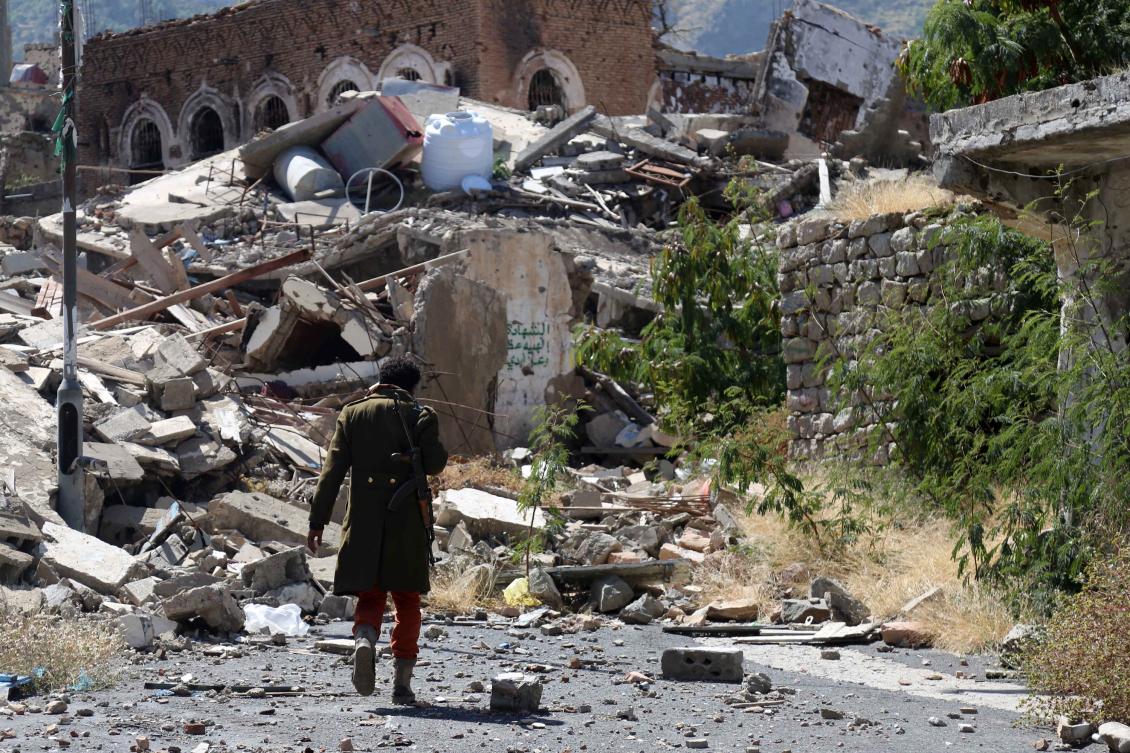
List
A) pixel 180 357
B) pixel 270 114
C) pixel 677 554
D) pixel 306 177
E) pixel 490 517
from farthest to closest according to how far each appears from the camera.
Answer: pixel 270 114 < pixel 306 177 < pixel 180 357 < pixel 490 517 < pixel 677 554

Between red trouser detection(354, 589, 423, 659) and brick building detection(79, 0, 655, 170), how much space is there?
2461 cm

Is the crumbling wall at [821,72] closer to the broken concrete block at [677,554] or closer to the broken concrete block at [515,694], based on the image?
the broken concrete block at [677,554]

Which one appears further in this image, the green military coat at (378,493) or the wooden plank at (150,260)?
the wooden plank at (150,260)

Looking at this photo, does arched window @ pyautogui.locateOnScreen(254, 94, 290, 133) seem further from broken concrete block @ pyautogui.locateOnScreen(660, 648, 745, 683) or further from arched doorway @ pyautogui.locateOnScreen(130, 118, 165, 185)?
broken concrete block @ pyautogui.locateOnScreen(660, 648, 745, 683)

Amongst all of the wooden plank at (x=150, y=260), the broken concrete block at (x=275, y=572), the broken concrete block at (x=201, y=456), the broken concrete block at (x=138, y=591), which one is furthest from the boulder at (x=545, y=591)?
the wooden plank at (x=150, y=260)

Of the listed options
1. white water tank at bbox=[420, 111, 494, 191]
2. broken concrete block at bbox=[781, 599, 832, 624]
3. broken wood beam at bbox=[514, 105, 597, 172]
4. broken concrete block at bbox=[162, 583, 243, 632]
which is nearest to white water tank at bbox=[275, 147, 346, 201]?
white water tank at bbox=[420, 111, 494, 191]

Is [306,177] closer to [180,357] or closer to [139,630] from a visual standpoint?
[180,357]

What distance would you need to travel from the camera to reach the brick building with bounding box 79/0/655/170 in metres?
30.7

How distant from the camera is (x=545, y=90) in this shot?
105 ft

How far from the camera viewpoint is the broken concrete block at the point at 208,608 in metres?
7.96

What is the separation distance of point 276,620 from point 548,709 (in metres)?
2.91

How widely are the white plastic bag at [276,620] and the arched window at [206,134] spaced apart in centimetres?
2653

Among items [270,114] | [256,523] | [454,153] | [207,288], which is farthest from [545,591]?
[270,114]

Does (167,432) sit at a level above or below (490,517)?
above
